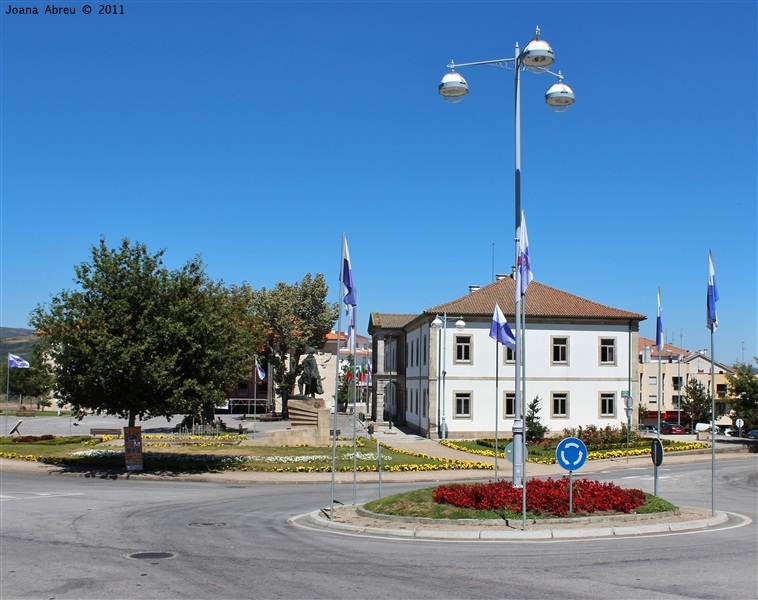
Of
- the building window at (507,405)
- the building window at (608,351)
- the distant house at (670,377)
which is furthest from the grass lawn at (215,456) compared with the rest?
the distant house at (670,377)

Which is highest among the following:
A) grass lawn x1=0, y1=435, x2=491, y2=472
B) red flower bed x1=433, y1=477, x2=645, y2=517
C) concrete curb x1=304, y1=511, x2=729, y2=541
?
red flower bed x1=433, y1=477, x2=645, y2=517

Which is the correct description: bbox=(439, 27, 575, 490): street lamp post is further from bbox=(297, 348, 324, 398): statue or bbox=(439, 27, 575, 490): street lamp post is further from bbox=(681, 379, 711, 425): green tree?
bbox=(681, 379, 711, 425): green tree

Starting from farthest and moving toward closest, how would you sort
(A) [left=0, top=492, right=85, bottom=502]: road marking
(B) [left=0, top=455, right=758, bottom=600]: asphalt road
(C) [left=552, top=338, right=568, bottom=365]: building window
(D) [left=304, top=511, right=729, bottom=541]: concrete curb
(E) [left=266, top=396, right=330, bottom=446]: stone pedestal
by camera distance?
(C) [left=552, top=338, right=568, bottom=365]: building window
(E) [left=266, top=396, right=330, bottom=446]: stone pedestal
(A) [left=0, top=492, right=85, bottom=502]: road marking
(D) [left=304, top=511, right=729, bottom=541]: concrete curb
(B) [left=0, top=455, right=758, bottom=600]: asphalt road

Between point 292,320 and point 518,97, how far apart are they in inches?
2261

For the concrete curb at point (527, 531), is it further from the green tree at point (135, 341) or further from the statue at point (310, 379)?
the statue at point (310, 379)

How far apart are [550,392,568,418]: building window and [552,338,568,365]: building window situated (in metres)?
1.96

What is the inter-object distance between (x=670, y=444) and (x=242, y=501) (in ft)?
93.4

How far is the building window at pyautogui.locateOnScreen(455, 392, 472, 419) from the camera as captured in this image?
48281 mm

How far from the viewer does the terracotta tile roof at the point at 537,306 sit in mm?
48375

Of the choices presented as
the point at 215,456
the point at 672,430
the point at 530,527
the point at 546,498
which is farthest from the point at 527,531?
the point at 672,430

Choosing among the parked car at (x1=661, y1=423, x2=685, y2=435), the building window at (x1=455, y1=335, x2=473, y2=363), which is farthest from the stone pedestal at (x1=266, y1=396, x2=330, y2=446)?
the parked car at (x1=661, y1=423, x2=685, y2=435)

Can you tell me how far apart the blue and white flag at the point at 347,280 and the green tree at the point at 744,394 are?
3889cm

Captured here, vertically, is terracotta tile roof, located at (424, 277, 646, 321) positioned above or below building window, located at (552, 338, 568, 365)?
above

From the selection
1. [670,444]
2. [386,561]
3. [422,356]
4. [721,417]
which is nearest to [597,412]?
[670,444]
